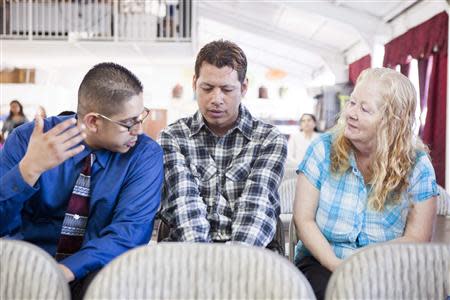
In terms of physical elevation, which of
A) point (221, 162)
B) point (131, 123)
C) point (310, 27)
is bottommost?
point (221, 162)

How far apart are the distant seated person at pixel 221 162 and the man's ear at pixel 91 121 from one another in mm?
373

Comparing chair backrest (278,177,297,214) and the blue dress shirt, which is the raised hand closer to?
the blue dress shirt

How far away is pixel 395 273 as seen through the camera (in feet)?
4.52

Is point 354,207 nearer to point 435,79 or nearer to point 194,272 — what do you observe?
point 194,272

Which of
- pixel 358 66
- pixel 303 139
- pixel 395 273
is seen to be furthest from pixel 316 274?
pixel 358 66

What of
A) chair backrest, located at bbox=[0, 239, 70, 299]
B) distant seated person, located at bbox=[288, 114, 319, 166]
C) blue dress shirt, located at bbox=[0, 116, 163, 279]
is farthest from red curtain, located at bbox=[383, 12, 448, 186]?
chair backrest, located at bbox=[0, 239, 70, 299]

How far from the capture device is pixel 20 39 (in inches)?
295

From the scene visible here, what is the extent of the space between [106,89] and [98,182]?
0.29m

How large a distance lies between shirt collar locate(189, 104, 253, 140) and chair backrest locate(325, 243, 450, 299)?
2.85 feet

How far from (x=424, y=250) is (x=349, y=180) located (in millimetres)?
647

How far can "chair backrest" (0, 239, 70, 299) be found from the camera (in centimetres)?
131

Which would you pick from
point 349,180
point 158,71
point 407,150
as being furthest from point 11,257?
point 158,71

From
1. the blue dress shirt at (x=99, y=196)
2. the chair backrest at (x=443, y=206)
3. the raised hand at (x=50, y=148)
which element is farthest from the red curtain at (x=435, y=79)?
the raised hand at (x=50, y=148)

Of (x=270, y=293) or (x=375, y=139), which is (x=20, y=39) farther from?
(x=270, y=293)
